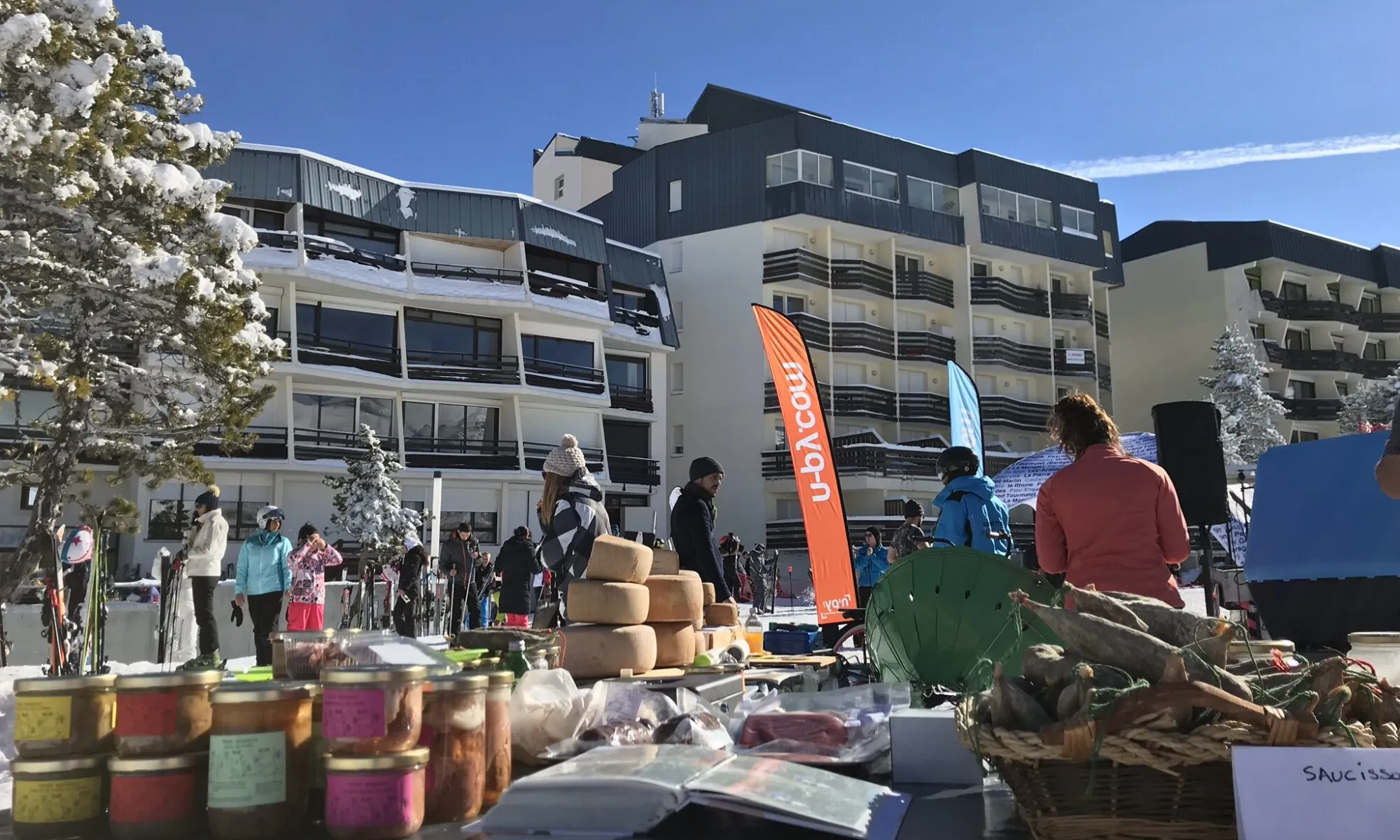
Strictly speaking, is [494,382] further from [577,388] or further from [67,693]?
[67,693]

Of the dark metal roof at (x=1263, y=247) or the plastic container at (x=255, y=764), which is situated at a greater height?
the dark metal roof at (x=1263, y=247)

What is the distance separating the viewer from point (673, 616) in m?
4.30

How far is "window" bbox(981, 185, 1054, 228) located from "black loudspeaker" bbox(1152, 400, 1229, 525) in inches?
1285

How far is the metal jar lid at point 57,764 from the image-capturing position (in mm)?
1876

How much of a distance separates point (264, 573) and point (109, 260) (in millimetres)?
4107

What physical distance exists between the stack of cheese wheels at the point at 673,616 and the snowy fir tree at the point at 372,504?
21103 millimetres

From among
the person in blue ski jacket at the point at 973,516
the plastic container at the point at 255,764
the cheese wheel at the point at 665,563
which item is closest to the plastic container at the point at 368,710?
the plastic container at the point at 255,764

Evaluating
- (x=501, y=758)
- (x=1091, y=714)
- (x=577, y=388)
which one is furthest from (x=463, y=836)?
(x=577, y=388)

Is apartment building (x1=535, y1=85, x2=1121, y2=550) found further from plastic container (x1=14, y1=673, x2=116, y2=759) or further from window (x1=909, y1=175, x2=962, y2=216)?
plastic container (x1=14, y1=673, x2=116, y2=759)

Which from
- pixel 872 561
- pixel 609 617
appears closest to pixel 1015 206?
pixel 872 561

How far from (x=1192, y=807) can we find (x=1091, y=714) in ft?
0.67

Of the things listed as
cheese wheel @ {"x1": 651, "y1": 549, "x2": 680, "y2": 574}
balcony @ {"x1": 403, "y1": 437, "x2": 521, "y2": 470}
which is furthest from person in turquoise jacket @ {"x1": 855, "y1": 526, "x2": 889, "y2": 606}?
balcony @ {"x1": 403, "y1": 437, "x2": 521, "y2": 470}

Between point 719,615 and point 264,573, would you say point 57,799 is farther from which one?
point 264,573

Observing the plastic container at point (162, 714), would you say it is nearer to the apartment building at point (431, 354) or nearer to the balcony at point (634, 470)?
the apartment building at point (431, 354)
